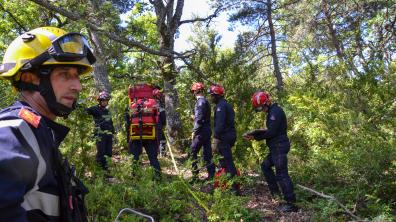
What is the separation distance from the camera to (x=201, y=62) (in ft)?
33.8

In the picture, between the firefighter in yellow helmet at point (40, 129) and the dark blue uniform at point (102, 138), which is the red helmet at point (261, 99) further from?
the firefighter in yellow helmet at point (40, 129)

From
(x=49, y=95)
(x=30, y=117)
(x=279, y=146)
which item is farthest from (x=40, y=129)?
(x=279, y=146)

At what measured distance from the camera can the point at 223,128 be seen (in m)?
7.90

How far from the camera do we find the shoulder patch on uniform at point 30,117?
1714 millimetres

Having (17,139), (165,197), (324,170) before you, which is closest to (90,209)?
(165,197)

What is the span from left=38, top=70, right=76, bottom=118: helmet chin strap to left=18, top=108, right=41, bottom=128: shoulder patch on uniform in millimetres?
350

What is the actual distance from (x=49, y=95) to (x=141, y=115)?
238 inches

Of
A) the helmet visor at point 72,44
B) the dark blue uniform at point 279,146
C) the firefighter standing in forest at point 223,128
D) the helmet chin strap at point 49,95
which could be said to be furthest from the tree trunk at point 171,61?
the helmet chin strap at point 49,95

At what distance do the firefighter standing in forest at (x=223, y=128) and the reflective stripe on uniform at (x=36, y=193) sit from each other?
615cm

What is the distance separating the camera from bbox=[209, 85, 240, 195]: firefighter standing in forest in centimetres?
788

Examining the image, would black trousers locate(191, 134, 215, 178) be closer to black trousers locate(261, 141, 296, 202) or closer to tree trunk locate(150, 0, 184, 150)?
black trousers locate(261, 141, 296, 202)

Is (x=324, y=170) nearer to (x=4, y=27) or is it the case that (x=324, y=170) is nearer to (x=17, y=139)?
(x=17, y=139)

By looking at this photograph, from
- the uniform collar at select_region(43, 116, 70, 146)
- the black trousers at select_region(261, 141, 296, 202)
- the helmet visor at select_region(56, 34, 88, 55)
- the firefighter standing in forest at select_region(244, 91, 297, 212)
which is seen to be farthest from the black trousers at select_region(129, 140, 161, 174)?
the uniform collar at select_region(43, 116, 70, 146)

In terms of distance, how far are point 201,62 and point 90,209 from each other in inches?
227
